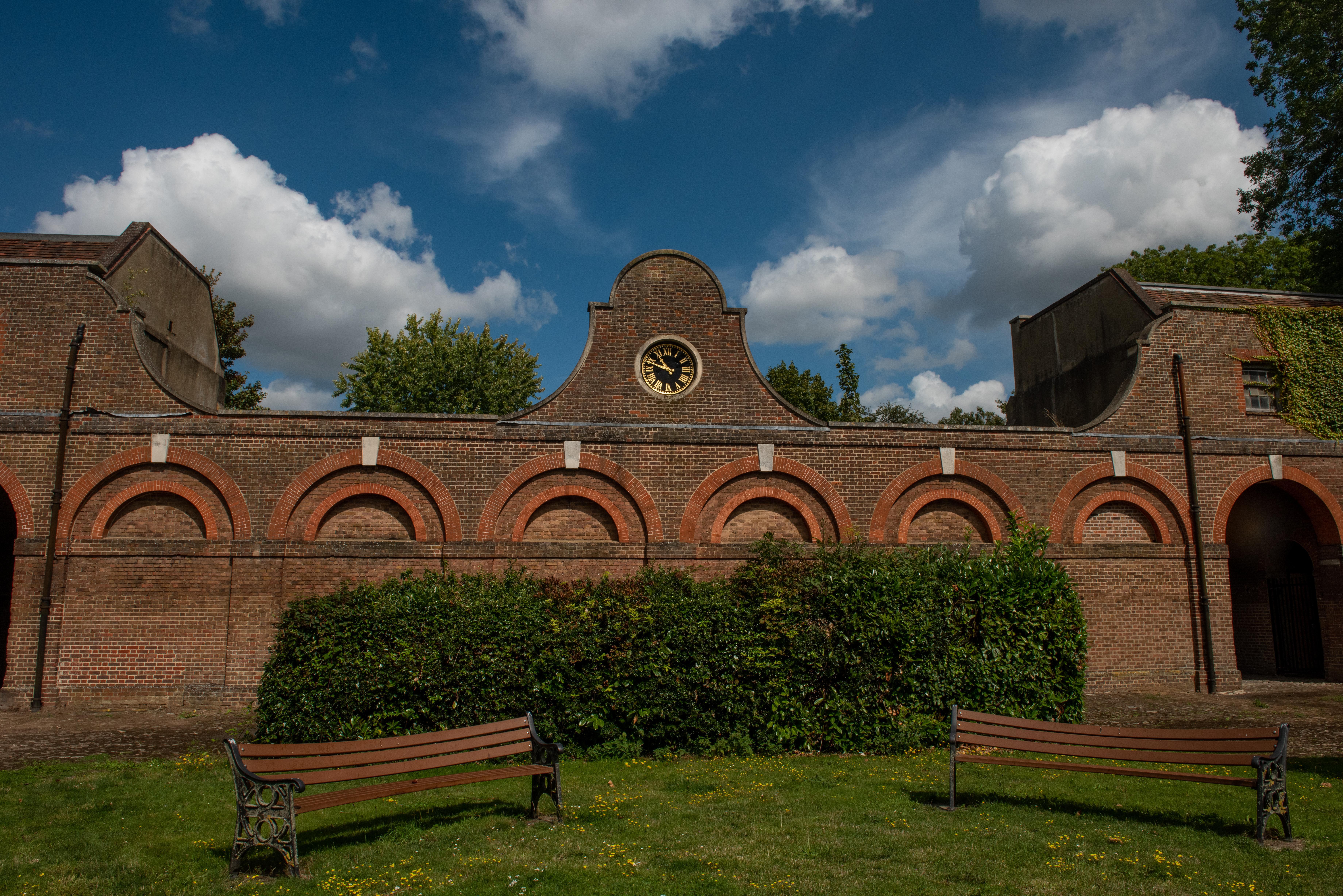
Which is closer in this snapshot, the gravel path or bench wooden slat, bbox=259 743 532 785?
bench wooden slat, bbox=259 743 532 785

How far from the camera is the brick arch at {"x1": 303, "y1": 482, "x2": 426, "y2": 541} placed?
46.2 ft

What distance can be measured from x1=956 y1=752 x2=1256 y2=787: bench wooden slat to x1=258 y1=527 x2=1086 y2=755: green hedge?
219 centimetres

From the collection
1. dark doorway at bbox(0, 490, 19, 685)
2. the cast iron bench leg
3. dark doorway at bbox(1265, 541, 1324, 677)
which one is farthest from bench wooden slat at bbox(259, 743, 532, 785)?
dark doorway at bbox(1265, 541, 1324, 677)

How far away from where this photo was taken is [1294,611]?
1798 centimetres

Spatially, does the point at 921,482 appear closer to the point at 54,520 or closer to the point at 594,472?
the point at 594,472

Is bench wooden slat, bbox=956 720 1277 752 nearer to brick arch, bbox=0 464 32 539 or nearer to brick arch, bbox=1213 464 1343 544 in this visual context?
brick arch, bbox=1213 464 1343 544

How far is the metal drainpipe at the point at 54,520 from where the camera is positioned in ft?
43.0

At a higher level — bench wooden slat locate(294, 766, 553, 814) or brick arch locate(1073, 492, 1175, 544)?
brick arch locate(1073, 492, 1175, 544)

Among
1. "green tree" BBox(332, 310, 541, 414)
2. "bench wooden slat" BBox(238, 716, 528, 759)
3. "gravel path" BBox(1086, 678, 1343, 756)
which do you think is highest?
"green tree" BBox(332, 310, 541, 414)

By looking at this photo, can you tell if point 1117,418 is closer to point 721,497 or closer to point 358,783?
point 721,497

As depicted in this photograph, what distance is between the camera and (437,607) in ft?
32.8

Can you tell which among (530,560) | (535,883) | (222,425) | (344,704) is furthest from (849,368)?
(535,883)

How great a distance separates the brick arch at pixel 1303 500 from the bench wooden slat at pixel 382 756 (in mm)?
15639

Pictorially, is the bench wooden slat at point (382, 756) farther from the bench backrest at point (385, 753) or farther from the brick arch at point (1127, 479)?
the brick arch at point (1127, 479)
